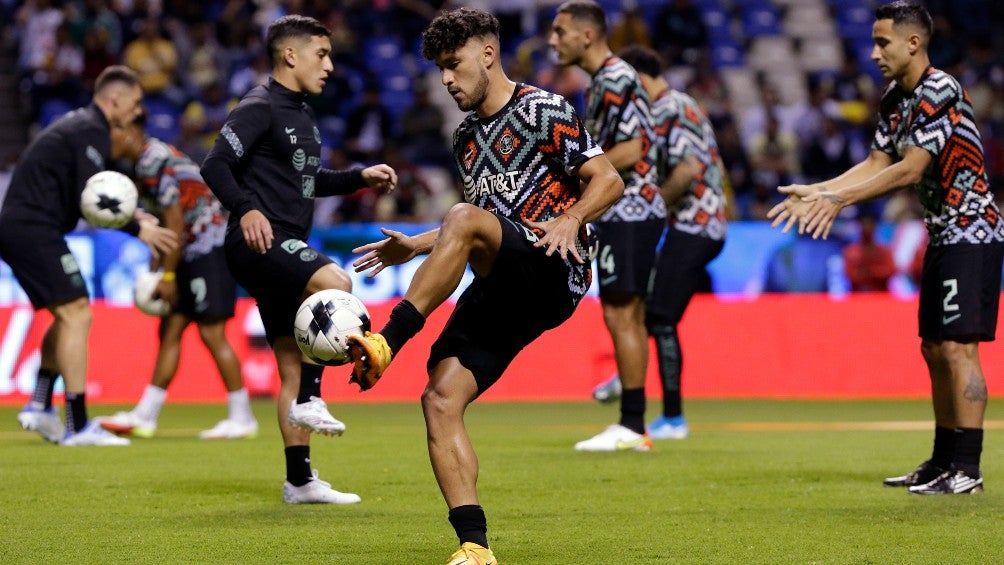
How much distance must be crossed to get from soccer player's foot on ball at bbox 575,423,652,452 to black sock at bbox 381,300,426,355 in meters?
4.86

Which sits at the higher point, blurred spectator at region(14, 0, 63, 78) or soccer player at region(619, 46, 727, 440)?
blurred spectator at region(14, 0, 63, 78)

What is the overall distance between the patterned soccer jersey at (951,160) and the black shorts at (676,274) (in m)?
3.36

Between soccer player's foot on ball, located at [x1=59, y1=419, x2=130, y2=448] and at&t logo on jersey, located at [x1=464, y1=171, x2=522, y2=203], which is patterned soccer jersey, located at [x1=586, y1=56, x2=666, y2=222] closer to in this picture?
at&t logo on jersey, located at [x1=464, y1=171, x2=522, y2=203]

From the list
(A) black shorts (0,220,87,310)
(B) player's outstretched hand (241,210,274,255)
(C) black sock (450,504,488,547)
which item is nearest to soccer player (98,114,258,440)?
(A) black shorts (0,220,87,310)

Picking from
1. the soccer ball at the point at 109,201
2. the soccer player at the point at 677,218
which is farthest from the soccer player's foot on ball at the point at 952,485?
the soccer ball at the point at 109,201

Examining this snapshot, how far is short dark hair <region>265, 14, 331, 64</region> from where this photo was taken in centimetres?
753

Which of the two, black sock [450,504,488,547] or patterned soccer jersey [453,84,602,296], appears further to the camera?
patterned soccer jersey [453,84,602,296]

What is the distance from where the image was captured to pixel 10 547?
5855 millimetres

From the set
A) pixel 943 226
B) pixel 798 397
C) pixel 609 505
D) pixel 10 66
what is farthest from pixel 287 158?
pixel 10 66

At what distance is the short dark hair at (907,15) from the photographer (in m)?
7.72

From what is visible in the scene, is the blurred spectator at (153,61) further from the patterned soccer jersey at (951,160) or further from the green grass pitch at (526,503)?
the patterned soccer jersey at (951,160)

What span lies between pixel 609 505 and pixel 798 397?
8.76 metres

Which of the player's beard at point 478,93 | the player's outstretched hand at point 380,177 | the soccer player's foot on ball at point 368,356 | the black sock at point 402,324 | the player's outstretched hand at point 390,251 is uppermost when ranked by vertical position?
the player's beard at point 478,93

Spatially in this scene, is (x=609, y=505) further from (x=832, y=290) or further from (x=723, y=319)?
(x=832, y=290)
